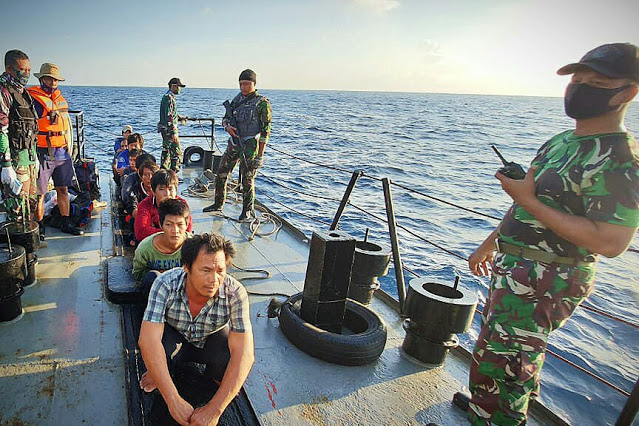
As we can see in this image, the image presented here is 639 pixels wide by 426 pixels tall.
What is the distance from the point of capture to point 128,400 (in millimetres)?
2334

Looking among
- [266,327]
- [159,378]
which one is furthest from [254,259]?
[159,378]

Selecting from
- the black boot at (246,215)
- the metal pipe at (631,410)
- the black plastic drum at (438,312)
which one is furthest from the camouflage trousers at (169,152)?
the metal pipe at (631,410)

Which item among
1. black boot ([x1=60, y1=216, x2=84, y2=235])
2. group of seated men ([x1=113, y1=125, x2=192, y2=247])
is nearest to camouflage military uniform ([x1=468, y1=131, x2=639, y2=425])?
group of seated men ([x1=113, y1=125, x2=192, y2=247])

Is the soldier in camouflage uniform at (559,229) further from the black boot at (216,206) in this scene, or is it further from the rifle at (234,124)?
the black boot at (216,206)

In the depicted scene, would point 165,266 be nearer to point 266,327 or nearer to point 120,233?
point 266,327

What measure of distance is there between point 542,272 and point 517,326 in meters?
0.28

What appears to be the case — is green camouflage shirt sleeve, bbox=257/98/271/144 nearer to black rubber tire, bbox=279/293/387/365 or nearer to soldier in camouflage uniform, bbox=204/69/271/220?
soldier in camouflage uniform, bbox=204/69/271/220

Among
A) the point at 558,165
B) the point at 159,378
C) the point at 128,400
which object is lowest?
the point at 128,400

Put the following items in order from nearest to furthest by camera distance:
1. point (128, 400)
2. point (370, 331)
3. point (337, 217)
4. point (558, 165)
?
point (558, 165) < point (128, 400) < point (370, 331) < point (337, 217)

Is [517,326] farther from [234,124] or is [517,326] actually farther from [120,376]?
[234,124]

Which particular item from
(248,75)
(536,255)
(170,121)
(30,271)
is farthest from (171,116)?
(536,255)

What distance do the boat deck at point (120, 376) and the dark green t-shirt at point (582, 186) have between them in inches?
54.3

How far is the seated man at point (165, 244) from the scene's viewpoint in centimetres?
298

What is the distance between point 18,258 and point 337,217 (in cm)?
281
